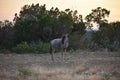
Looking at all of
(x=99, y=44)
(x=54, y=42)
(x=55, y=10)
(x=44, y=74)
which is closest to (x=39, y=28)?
(x=55, y=10)

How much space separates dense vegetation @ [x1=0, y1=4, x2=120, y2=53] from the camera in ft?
127

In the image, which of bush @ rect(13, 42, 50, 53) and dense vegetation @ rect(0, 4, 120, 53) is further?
dense vegetation @ rect(0, 4, 120, 53)

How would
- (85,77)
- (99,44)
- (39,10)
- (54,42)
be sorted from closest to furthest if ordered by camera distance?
(85,77) → (54,42) → (99,44) → (39,10)

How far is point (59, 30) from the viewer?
3909cm

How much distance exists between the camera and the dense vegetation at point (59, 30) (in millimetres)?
38784

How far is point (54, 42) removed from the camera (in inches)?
1000

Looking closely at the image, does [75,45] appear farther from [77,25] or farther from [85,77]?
[85,77]

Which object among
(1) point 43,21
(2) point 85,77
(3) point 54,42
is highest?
(1) point 43,21

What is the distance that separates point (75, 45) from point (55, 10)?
22.9 feet

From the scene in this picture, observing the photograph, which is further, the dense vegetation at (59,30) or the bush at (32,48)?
the dense vegetation at (59,30)

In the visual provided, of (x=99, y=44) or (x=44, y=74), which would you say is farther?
(x=99, y=44)

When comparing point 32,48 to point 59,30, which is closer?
point 32,48

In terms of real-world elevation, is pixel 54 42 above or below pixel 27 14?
below

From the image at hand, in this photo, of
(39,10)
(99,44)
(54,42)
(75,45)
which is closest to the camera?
(54,42)
